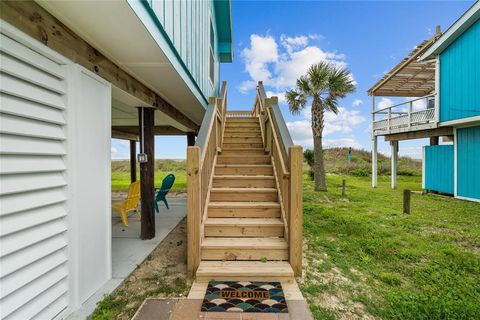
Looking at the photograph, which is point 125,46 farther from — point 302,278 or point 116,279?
point 302,278

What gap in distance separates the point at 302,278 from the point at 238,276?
0.75 meters

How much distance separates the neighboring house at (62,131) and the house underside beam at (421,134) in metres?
9.76

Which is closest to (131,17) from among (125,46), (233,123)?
(125,46)

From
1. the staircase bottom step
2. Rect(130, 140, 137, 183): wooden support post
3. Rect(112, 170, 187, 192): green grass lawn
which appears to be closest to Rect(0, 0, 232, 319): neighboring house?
the staircase bottom step

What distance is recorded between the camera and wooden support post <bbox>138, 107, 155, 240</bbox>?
413 cm

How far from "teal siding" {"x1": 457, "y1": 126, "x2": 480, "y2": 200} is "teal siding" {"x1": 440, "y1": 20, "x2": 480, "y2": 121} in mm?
666

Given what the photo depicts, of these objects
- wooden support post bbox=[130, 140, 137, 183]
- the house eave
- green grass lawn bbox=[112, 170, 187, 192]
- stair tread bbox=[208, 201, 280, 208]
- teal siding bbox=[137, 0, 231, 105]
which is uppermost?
the house eave

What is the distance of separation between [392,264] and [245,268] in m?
2.01

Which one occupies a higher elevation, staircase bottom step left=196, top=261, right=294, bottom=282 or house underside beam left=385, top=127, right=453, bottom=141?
house underside beam left=385, top=127, right=453, bottom=141

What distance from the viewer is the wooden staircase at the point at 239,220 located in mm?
2742

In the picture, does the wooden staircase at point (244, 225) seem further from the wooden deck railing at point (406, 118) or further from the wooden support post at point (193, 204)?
the wooden deck railing at point (406, 118)

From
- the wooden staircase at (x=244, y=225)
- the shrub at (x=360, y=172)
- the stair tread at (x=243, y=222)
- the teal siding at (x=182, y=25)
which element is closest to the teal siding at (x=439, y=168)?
the shrub at (x=360, y=172)

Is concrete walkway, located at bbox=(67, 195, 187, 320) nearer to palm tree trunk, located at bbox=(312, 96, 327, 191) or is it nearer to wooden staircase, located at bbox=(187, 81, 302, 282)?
wooden staircase, located at bbox=(187, 81, 302, 282)

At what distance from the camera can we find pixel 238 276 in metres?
2.66
